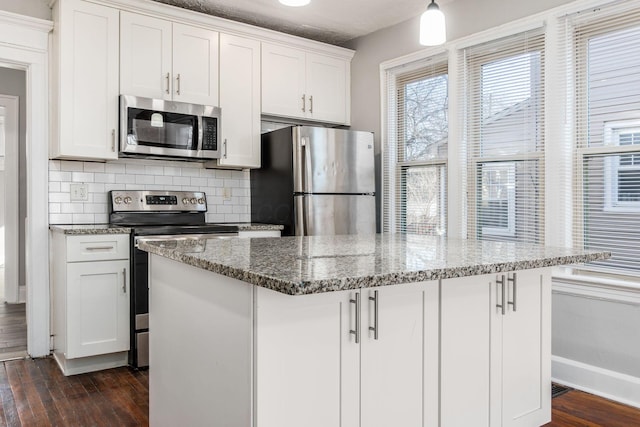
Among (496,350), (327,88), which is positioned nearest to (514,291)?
(496,350)

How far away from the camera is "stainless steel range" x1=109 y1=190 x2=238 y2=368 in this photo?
3.02 meters

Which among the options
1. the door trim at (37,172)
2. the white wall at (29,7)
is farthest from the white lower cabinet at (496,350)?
the white wall at (29,7)

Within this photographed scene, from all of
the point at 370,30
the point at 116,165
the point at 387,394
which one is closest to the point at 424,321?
the point at 387,394

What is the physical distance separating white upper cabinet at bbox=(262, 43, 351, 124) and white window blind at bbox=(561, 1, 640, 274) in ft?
6.24

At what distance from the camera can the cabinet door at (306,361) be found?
48.9 inches

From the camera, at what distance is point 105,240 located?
2967mm

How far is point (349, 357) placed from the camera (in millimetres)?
1379

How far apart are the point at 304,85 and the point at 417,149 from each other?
1074mm

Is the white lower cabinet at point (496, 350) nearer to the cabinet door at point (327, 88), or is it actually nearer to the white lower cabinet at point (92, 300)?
the white lower cabinet at point (92, 300)

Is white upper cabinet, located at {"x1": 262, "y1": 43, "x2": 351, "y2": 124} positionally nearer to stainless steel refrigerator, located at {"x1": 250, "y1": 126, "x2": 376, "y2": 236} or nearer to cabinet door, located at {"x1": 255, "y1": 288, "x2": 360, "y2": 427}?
stainless steel refrigerator, located at {"x1": 250, "y1": 126, "x2": 376, "y2": 236}

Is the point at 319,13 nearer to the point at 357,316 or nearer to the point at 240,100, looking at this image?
the point at 240,100

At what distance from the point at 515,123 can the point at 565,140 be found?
1.20 ft

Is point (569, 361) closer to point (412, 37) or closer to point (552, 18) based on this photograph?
point (552, 18)

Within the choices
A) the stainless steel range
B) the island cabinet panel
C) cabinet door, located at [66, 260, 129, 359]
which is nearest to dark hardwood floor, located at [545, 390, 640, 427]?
the island cabinet panel
